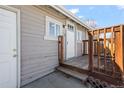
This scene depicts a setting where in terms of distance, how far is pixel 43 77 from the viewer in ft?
17.5

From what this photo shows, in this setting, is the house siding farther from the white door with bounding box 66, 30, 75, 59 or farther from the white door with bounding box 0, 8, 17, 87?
the white door with bounding box 66, 30, 75, 59

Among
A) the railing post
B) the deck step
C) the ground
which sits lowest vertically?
the ground

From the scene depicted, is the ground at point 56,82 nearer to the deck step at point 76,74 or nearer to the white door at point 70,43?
the deck step at point 76,74

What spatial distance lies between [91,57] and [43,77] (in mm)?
1905

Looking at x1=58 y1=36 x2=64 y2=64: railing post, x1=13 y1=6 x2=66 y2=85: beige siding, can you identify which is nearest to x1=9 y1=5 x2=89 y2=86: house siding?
x1=13 y1=6 x2=66 y2=85: beige siding

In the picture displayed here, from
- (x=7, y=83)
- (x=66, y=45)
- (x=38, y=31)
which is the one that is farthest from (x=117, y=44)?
(x=66, y=45)

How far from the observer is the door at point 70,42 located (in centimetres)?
827

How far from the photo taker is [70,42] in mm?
8617

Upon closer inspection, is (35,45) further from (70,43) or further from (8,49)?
(70,43)

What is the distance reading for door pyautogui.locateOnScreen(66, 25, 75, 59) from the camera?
827 cm

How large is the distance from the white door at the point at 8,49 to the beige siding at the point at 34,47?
422 mm

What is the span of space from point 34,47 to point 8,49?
1.32 metres

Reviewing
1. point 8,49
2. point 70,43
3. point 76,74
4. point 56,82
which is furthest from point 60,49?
point 8,49

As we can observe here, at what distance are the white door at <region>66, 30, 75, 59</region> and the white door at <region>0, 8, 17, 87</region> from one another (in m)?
4.58
